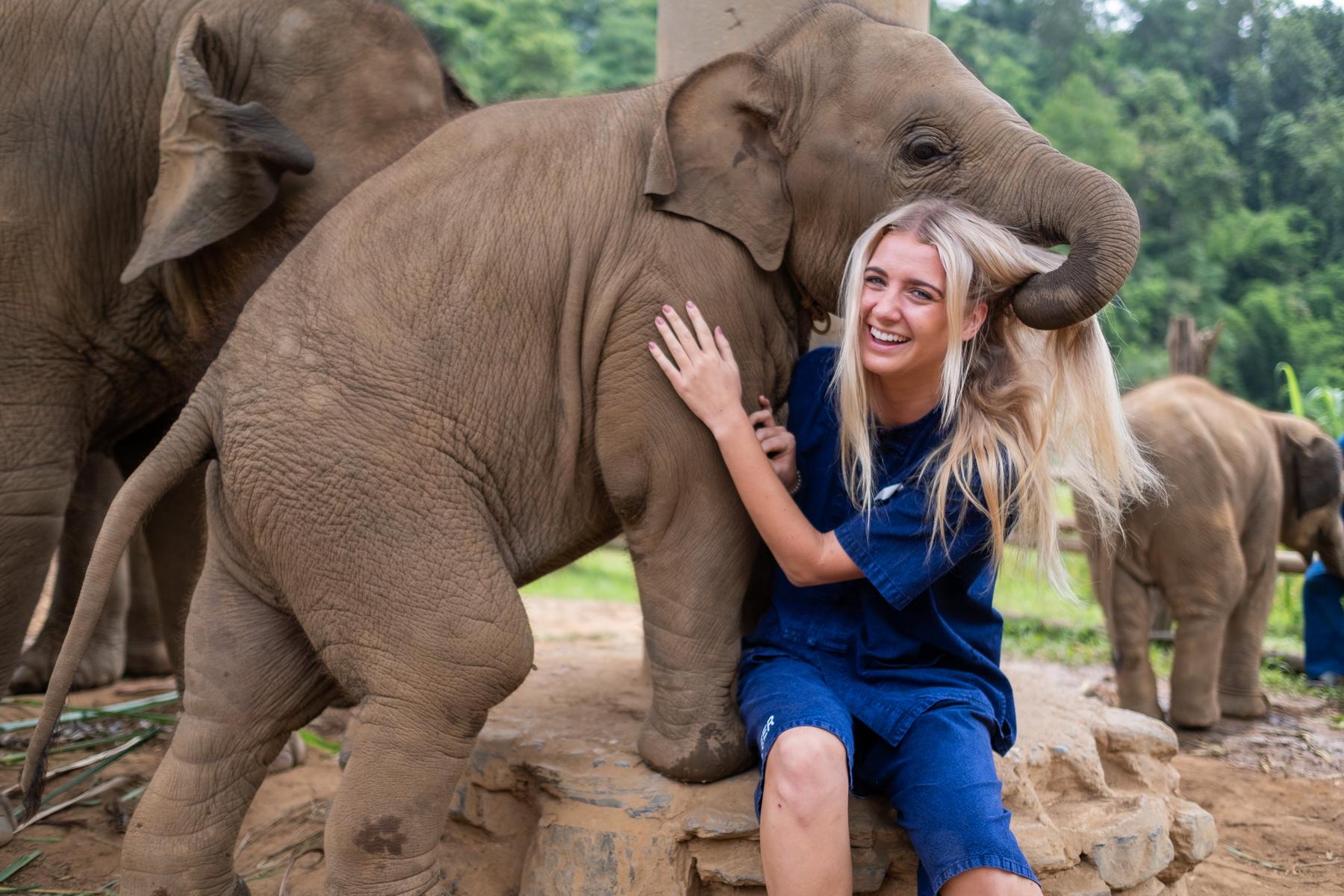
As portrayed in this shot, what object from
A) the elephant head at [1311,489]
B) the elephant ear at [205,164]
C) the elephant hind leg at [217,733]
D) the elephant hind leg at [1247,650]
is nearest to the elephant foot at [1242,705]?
the elephant hind leg at [1247,650]

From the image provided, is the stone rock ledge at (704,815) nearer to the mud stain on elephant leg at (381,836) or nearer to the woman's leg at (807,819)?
the woman's leg at (807,819)

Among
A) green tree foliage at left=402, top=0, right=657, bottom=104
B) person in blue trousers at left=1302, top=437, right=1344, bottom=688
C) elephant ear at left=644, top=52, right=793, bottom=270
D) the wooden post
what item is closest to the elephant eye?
elephant ear at left=644, top=52, right=793, bottom=270

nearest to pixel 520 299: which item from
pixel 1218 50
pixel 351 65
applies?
pixel 351 65

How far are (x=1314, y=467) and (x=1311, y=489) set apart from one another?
0.11 meters

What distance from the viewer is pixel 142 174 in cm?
336

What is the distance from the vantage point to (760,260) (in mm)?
2641

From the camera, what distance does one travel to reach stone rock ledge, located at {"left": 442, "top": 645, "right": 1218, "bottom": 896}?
102 inches

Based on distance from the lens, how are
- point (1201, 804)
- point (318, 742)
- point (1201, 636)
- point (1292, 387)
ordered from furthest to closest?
point (1292, 387)
point (1201, 636)
point (1201, 804)
point (318, 742)

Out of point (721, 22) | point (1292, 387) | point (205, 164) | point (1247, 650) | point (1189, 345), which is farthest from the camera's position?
point (1189, 345)

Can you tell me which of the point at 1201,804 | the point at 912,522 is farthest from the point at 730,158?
the point at 1201,804

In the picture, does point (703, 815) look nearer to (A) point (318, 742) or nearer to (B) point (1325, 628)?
(A) point (318, 742)

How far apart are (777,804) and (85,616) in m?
1.39

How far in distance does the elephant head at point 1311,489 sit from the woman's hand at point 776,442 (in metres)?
4.07

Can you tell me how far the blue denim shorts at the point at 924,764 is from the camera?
87.7 inches
